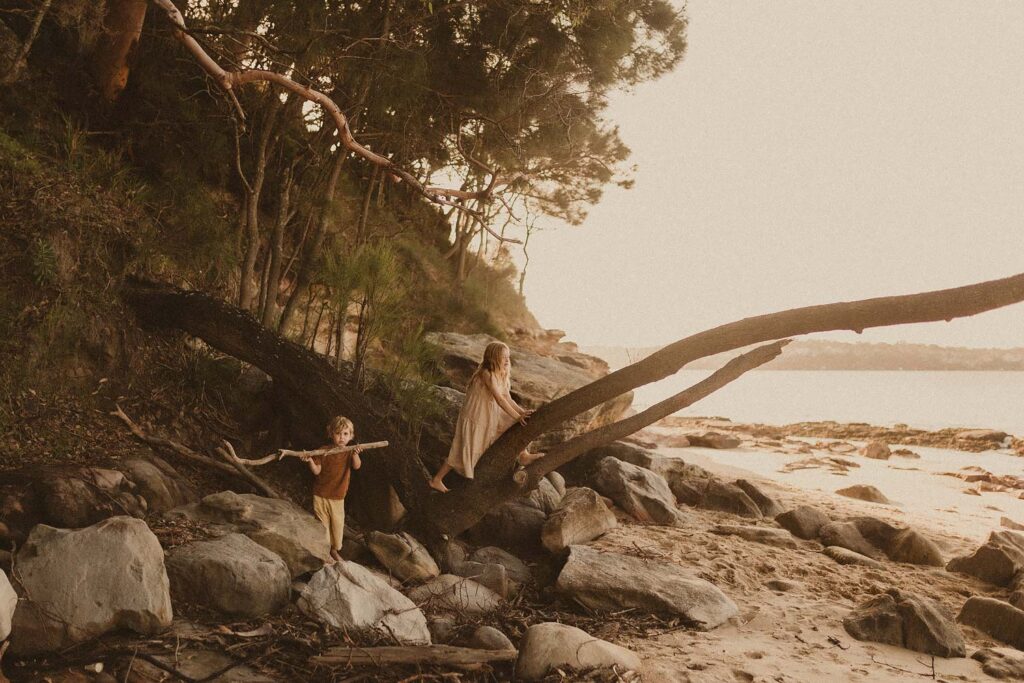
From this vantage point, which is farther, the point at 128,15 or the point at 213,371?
the point at 128,15

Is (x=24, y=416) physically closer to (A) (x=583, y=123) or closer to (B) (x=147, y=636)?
(B) (x=147, y=636)

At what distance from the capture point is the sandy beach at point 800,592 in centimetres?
393

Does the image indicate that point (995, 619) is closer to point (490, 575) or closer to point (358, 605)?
point (490, 575)

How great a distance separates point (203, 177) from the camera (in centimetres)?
878

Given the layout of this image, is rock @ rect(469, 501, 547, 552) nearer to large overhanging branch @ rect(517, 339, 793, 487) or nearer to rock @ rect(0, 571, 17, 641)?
large overhanging branch @ rect(517, 339, 793, 487)

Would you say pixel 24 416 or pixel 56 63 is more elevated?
pixel 56 63

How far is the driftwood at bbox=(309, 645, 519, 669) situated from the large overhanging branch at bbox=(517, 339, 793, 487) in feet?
5.62

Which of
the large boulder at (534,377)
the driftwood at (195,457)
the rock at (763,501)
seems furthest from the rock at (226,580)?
the rock at (763,501)

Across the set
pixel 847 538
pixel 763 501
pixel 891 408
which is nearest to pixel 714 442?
pixel 763 501

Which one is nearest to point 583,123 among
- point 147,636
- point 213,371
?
point 213,371

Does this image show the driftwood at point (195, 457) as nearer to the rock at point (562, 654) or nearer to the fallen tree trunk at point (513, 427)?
the fallen tree trunk at point (513, 427)

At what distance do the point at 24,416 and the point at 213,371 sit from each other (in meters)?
1.81

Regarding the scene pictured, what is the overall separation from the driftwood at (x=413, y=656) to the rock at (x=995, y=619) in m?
3.97

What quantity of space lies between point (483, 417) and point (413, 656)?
2128mm
